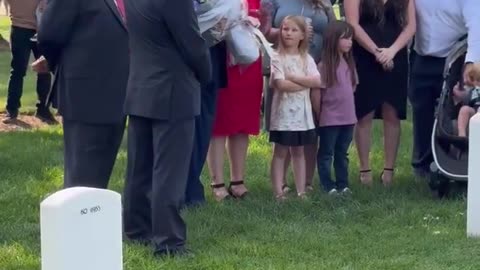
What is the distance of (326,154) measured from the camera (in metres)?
8.43

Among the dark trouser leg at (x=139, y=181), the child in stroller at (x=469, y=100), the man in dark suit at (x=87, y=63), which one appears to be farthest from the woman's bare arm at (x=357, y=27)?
the dark trouser leg at (x=139, y=181)

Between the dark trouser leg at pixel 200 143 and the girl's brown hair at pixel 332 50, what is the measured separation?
0.87 metres

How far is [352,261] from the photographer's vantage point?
257 inches

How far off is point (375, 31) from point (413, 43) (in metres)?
0.70

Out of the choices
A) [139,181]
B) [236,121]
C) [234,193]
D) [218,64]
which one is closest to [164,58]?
[139,181]

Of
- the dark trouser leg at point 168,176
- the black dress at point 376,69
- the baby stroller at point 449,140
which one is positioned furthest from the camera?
the black dress at point 376,69

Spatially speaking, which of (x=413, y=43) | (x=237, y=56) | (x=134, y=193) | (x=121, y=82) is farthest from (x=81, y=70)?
(x=413, y=43)

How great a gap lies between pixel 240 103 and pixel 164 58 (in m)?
2.11

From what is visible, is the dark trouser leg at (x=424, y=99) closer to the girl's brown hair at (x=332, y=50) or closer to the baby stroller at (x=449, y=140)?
the baby stroller at (x=449, y=140)

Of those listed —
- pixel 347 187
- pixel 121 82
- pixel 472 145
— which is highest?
pixel 121 82

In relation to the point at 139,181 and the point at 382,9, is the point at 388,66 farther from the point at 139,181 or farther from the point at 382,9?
the point at 139,181

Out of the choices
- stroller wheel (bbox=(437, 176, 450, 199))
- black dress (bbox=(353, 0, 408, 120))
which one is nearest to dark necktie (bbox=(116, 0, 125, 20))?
black dress (bbox=(353, 0, 408, 120))

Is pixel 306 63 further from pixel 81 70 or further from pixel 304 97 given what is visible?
pixel 81 70

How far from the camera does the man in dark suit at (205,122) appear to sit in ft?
26.1
